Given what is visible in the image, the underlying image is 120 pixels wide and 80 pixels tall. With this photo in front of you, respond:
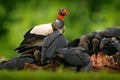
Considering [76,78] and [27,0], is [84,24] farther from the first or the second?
[76,78]

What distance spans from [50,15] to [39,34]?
40.4 feet

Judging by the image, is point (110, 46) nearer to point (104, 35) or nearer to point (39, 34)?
point (104, 35)

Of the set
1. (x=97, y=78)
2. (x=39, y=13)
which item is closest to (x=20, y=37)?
(x=39, y=13)

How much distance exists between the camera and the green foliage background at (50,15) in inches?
883

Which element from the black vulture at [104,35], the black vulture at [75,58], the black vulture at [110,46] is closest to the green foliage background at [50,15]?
the black vulture at [104,35]

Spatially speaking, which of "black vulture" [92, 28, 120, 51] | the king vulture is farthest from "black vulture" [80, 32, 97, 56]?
the king vulture

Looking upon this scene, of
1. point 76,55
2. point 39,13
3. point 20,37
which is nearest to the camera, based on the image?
point 76,55

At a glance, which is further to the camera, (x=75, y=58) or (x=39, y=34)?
(x=39, y=34)

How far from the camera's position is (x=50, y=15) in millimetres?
22391

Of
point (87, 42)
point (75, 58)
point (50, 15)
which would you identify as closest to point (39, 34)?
point (87, 42)

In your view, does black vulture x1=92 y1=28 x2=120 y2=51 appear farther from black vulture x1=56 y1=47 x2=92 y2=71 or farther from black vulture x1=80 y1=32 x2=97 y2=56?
black vulture x1=56 y1=47 x2=92 y2=71

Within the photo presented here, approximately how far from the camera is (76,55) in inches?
366

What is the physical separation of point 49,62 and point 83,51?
58 centimetres

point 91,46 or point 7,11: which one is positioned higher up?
point 7,11
